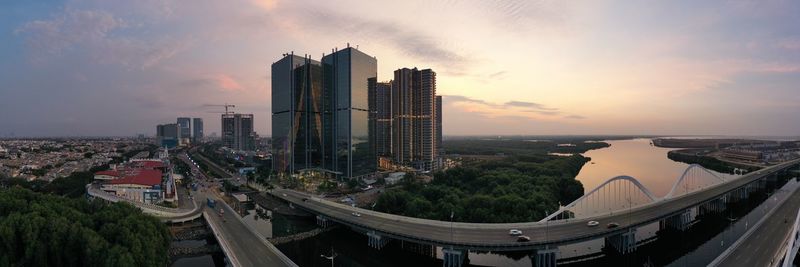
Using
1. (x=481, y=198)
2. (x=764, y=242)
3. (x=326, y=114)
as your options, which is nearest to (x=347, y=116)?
(x=326, y=114)

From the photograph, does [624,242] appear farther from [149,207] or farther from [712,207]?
[149,207]

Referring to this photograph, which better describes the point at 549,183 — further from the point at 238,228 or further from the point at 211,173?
the point at 211,173

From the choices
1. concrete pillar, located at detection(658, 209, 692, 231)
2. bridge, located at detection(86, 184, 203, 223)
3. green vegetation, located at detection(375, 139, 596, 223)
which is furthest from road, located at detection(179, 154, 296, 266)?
concrete pillar, located at detection(658, 209, 692, 231)

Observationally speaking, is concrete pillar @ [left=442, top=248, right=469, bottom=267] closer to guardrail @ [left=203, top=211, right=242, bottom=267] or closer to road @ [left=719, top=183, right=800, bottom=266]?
guardrail @ [left=203, top=211, right=242, bottom=267]

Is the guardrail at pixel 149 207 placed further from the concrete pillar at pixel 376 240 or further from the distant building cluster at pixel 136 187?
the concrete pillar at pixel 376 240

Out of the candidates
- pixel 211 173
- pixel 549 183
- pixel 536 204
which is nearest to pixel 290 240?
pixel 536 204

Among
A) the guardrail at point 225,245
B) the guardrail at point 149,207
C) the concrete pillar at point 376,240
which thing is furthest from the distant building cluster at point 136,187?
the concrete pillar at point 376,240
